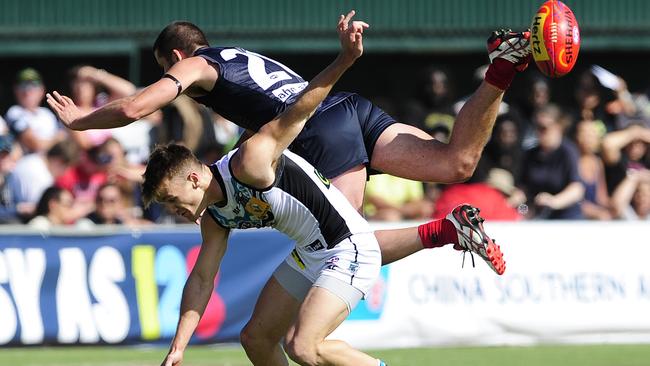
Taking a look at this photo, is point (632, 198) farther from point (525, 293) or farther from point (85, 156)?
point (85, 156)

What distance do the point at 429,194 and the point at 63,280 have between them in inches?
155

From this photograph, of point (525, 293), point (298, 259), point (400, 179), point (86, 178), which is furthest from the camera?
point (400, 179)

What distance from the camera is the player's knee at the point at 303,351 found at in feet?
22.8

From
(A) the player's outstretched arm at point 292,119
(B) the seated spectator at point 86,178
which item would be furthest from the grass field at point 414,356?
(A) the player's outstretched arm at point 292,119

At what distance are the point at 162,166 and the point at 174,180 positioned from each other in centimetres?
10

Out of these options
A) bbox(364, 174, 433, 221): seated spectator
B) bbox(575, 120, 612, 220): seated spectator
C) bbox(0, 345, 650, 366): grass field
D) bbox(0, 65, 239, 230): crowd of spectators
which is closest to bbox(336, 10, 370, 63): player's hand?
bbox(0, 345, 650, 366): grass field

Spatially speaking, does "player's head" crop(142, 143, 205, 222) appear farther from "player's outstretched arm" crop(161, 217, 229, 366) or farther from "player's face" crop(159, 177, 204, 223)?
"player's outstretched arm" crop(161, 217, 229, 366)

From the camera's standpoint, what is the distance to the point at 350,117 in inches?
310

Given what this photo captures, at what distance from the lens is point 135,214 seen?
12.7m

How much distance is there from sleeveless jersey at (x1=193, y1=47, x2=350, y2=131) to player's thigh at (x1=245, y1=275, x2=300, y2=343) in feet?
3.21

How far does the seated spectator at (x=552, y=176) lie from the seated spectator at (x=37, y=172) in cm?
452

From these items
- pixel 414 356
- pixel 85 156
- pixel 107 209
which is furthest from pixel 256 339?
pixel 85 156

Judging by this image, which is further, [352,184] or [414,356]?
[414,356]

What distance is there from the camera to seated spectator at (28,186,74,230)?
A: 12.2m
